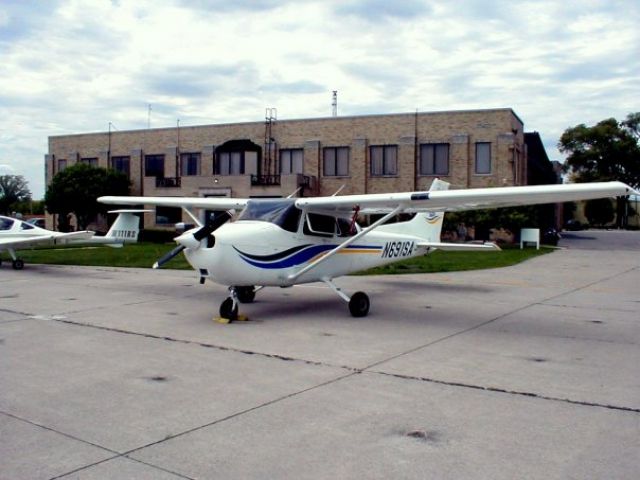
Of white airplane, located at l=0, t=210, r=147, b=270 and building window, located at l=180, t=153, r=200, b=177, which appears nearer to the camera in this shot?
white airplane, located at l=0, t=210, r=147, b=270

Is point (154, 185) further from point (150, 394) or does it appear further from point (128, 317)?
point (150, 394)

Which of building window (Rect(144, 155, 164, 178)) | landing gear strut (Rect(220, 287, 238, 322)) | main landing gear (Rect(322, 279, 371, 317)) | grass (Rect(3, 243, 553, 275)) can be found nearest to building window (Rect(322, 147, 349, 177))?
building window (Rect(144, 155, 164, 178))

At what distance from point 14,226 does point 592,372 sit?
18521 millimetres

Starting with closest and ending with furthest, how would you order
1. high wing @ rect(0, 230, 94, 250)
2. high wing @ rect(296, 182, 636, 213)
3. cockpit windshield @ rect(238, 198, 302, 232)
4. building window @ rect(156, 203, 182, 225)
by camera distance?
1. high wing @ rect(296, 182, 636, 213)
2. cockpit windshield @ rect(238, 198, 302, 232)
3. high wing @ rect(0, 230, 94, 250)
4. building window @ rect(156, 203, 182, 225)

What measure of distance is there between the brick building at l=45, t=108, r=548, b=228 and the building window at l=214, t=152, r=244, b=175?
0.07 m

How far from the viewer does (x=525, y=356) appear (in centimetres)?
754

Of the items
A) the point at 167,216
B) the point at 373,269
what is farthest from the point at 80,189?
the point at 373,269

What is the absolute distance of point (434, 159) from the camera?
121ft

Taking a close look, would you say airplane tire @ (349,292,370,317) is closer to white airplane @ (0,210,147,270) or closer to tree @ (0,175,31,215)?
white airplane @ (0,210,147,270)

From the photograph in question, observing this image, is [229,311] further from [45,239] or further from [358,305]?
[45,239]

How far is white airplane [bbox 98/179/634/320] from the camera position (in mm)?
9211

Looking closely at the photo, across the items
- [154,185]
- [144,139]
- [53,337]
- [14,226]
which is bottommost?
[53,337]

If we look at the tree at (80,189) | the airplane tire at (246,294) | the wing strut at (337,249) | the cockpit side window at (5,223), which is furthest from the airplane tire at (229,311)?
the tree at (80,189)

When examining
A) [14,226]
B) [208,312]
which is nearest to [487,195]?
[208,312]
